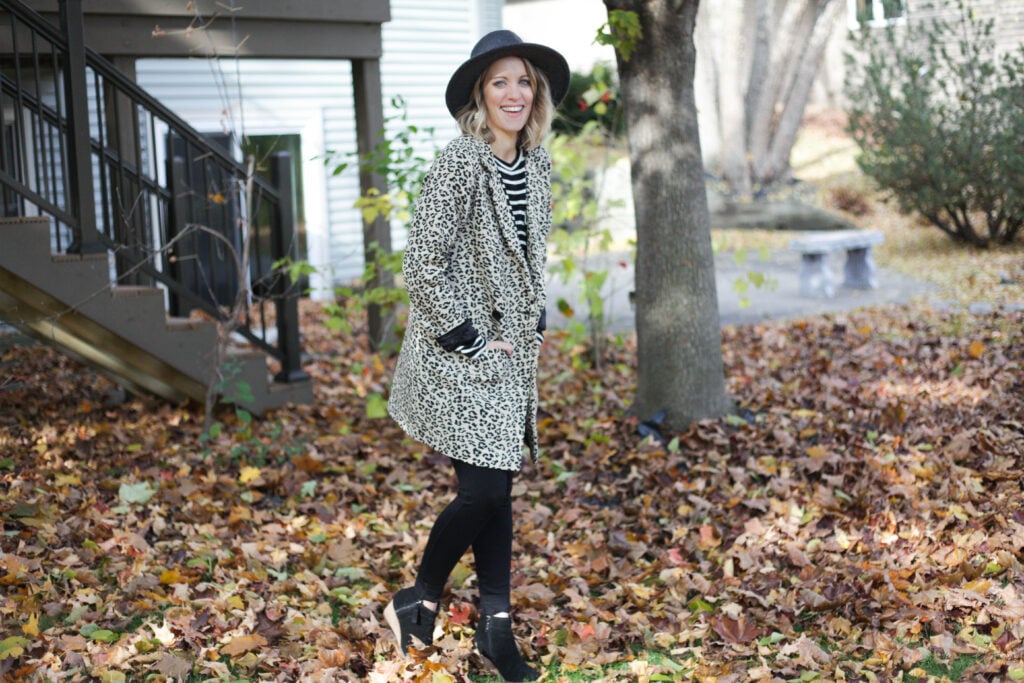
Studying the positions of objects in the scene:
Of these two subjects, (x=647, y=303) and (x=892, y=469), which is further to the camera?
(x=647, y=303)

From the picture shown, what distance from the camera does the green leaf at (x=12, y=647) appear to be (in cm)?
353

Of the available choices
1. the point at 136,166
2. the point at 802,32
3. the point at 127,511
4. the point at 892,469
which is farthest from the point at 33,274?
the point at 802,32

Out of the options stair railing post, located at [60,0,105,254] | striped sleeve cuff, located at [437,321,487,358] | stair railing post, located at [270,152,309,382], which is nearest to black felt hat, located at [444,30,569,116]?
striped sleeve cuff, located at [437,321,487,358]

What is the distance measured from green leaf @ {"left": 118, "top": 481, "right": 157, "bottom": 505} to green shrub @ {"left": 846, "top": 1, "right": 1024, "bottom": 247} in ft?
30.3

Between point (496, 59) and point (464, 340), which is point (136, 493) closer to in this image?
point (464, 340)

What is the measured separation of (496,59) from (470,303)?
2.66ft

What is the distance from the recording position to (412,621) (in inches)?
147

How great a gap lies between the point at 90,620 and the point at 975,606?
319 centimetres

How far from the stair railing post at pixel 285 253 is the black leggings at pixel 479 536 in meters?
3.65

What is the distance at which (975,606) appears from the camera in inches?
149

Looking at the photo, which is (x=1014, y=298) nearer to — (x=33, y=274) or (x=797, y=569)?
(x=797, y=569)

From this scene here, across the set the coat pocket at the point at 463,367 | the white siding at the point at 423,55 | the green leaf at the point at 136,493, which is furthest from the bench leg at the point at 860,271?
the coat pocket at the point at 463,367

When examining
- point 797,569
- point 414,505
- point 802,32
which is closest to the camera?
point 797,569

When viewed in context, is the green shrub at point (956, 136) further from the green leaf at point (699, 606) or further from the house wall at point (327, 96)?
the green leaf at point (699, 606)
